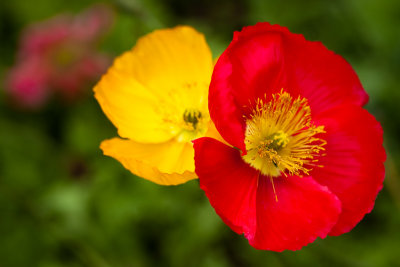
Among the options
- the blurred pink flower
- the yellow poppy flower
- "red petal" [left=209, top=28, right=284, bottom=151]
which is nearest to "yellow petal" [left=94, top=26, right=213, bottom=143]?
the yellow poppy flower

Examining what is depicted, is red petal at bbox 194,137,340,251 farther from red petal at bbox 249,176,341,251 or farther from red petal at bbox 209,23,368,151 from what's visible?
red petal at bbox 209,23,368,151

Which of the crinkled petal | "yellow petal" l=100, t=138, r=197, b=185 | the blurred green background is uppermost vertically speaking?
the crinkled petal

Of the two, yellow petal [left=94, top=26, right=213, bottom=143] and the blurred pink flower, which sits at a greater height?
yellow petal [left=94, top=26, right=213, bottom=143]

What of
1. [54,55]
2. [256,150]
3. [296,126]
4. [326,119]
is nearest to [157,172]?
[256,150]

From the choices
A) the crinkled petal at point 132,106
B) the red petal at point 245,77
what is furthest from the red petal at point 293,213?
the crinkled petal at point 132,106

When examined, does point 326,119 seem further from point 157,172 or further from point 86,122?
point 86,122

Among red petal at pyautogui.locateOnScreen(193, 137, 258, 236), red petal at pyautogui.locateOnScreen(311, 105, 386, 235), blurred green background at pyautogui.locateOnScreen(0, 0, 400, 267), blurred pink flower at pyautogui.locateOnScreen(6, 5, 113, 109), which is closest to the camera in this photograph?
red petal at pyautogui.locateOnScreen(193, 137, 258, 236)

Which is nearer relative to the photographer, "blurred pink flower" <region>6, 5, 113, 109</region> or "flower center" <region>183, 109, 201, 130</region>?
"flower center" <region>183, 109, 201, 130</region>

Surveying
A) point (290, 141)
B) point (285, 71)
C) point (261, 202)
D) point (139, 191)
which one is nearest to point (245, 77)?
point (285, 71)
